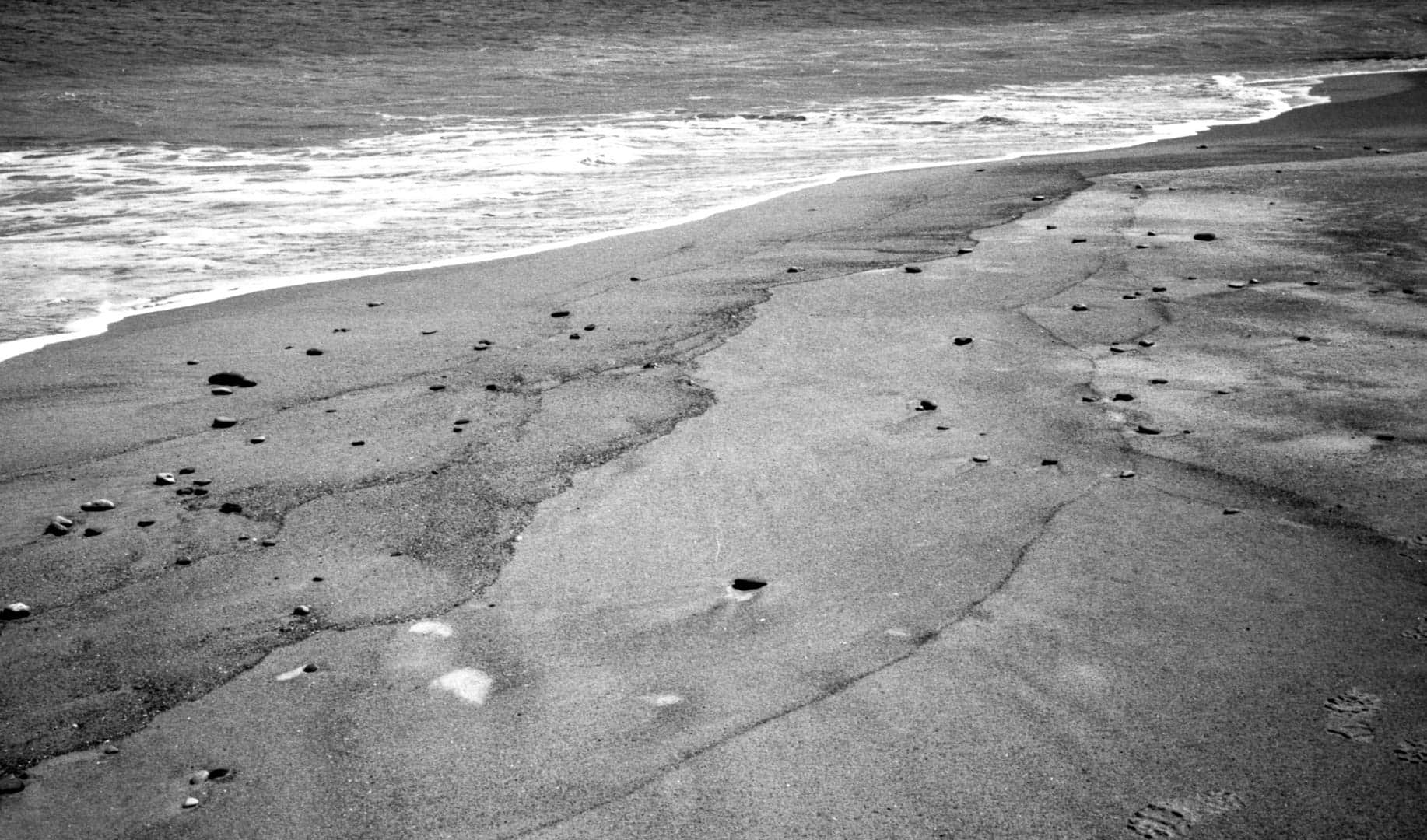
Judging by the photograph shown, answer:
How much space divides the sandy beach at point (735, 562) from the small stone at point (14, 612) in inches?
1.7

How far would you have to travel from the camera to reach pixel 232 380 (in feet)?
18.8

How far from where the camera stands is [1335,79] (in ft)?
70.6

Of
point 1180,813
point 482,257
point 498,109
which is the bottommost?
point 1180,813

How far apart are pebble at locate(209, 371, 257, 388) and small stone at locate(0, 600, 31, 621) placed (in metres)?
2.10

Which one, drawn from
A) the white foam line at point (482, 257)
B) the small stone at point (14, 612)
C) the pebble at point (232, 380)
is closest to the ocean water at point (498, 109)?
the white foam line at point (482, 257)

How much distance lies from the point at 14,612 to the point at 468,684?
4.86ft

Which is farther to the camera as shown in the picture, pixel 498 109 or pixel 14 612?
pixel 498 109

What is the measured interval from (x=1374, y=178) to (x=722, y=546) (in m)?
8.24

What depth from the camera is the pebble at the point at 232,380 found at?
569 centimetres

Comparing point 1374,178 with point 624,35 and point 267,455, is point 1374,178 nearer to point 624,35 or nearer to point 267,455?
point 267,455

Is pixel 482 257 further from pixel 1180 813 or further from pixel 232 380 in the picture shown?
pixel 1180 813

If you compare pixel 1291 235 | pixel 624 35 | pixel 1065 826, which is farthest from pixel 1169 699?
pixel 624 35

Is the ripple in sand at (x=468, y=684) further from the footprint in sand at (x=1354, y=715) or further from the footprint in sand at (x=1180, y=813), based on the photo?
the footprint in sand at (x=1354, y=715)

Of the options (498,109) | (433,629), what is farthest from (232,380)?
(498,109)
